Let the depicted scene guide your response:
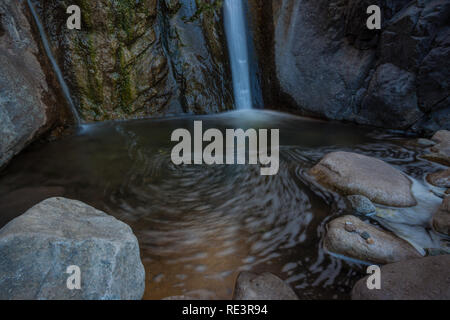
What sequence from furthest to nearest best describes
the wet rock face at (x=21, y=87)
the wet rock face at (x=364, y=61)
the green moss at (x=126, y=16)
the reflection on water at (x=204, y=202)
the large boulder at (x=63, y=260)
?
1. the green moss at (x=126, y=16)
2. the wet rock face at (x=364, y=61)
3. the wet rock face at (x=21, y=87)
4. the reflection on water at (x=204, y=202)
5. the large boulder at (x=63, y=260)

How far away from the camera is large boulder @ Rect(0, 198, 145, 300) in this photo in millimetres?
1421

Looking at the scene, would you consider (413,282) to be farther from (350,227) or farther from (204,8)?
(204,8)

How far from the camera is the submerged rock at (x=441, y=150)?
419cm

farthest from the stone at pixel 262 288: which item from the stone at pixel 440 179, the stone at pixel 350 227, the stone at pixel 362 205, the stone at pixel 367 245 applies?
the stone at pixel 440 179

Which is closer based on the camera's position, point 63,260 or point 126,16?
point 63,260

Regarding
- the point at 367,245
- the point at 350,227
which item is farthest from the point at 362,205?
the point at 367,245

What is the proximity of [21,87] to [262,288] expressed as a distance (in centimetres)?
546

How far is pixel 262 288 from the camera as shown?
1780mm

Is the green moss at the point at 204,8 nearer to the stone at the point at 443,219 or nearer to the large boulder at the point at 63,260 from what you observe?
the large boulder at the point at 63,260

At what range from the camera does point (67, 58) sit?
675 centimetres

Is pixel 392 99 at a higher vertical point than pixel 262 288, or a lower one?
higher

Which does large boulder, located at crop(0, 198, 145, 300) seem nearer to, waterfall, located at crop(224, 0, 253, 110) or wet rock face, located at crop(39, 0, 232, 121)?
wet rock face, located at crop(39, 0, 232, 121)

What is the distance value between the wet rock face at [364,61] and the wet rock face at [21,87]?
22.6ft
